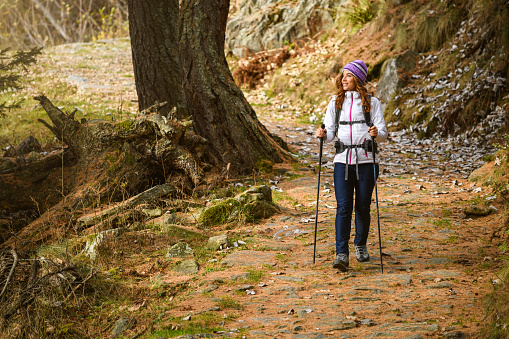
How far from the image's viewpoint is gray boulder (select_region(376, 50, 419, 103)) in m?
14.4

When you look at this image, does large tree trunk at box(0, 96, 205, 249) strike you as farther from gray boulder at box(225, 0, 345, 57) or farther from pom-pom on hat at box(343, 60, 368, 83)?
gray boulder at box(225, 0, 345, 57)

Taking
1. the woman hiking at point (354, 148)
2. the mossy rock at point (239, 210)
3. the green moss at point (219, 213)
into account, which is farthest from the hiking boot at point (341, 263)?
the green moss at point (219, 213)

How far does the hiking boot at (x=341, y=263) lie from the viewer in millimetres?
5332

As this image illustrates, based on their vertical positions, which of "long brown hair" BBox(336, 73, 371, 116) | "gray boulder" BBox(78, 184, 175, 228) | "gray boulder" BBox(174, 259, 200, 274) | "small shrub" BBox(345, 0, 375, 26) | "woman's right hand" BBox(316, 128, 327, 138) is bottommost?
"gray boulder" BBox(174, 259, 200, 274)

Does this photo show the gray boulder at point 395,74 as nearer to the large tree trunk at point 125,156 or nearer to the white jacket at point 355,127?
the large tree trunk at point 125,156

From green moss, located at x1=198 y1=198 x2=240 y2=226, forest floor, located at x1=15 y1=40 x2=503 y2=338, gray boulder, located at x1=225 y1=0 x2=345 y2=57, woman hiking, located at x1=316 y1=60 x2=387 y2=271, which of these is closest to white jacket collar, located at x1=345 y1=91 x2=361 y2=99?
woman hiking, located at x1=316 y1=60 x2=387 y2=271

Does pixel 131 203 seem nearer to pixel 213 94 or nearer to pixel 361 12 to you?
pixel 213 94

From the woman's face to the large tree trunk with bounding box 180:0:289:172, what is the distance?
4393mm

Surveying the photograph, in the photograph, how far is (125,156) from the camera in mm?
8367

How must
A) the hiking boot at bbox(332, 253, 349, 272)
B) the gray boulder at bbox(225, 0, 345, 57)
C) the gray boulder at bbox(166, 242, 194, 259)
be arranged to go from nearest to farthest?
the hiking boot at bbox(332, 253, 349, 272), the gray boulder at bbox(166, 242, 194, 259), the gray boulder at bbox(225, 0, 345, 57)

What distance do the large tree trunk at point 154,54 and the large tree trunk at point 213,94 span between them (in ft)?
2.56

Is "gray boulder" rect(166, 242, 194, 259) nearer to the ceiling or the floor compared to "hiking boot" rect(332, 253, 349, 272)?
nearer to the floor

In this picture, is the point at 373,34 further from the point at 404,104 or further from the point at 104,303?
the point at 104,303

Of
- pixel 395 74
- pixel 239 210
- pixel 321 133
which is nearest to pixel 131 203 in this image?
pixel 239 210
